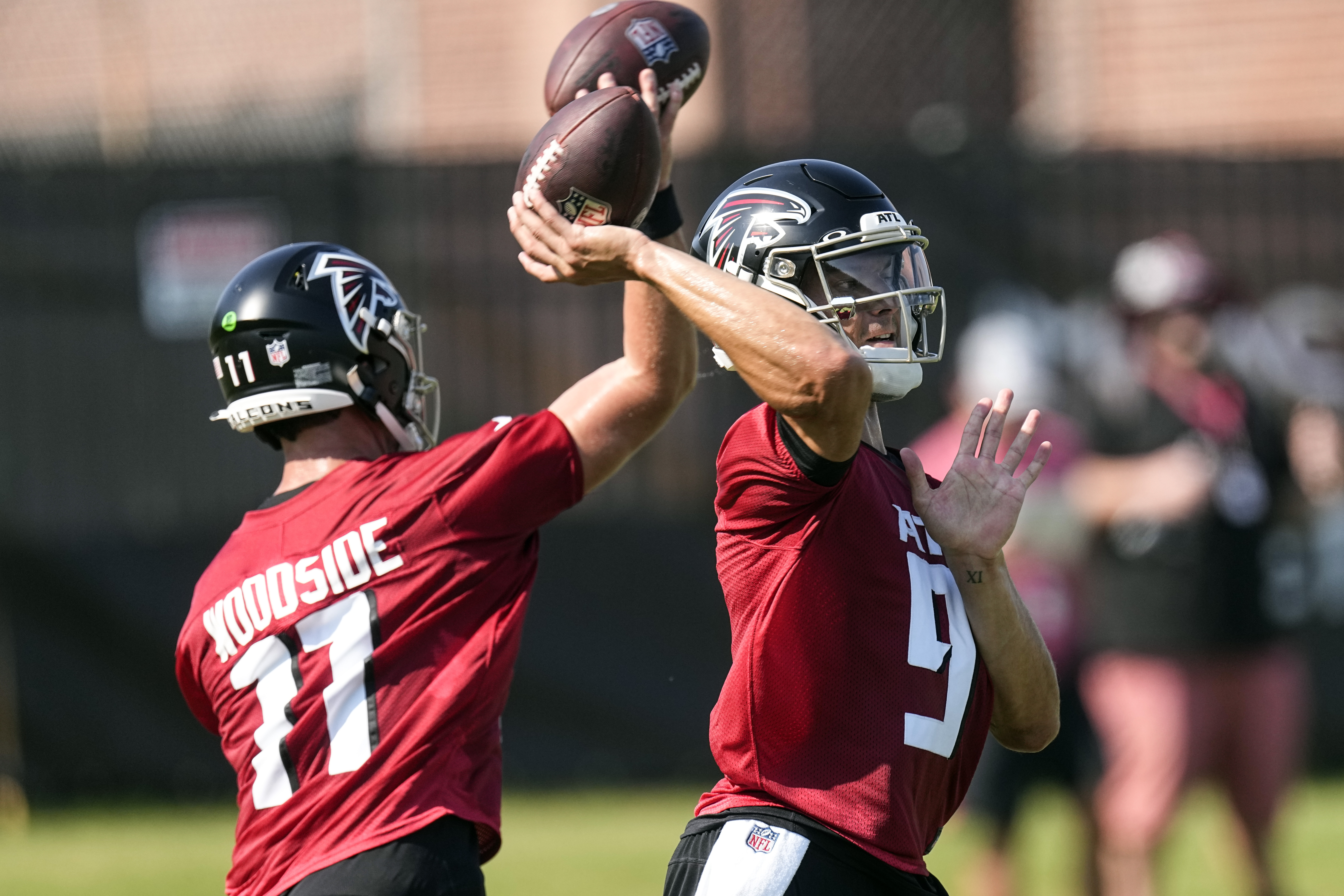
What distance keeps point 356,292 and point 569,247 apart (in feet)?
3.53

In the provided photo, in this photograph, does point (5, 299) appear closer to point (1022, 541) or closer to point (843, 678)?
point (1022, 541)

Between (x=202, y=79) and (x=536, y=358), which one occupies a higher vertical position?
(x=202, y=79)

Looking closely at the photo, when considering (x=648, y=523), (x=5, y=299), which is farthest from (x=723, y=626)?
(x=5, y=299)

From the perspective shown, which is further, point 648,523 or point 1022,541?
point 648,523

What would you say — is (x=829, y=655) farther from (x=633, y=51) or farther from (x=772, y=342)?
(x=633, y=51)

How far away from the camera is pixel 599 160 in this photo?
312cm

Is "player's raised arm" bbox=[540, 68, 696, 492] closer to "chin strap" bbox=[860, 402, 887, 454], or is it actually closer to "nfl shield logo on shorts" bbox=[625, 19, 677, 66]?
"nfl shield logo on shorts" bbox=[625, 19, 677, 66]

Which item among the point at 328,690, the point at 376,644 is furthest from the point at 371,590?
the point at 328,690

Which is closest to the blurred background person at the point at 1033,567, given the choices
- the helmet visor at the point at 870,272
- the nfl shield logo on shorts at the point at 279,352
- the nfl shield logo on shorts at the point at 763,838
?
the helmet visor at the point at 870,272

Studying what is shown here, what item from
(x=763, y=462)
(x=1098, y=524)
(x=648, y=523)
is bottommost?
(x=648, y=523)

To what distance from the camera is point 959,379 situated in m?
6.73

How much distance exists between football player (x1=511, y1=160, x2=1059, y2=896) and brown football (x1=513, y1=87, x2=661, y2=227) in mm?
137

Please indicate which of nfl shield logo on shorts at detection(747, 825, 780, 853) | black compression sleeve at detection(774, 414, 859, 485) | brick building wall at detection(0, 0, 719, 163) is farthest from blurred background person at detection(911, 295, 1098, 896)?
brick building wall at detection(0, 0, 719, 163)

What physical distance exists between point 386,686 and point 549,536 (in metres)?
5.80
